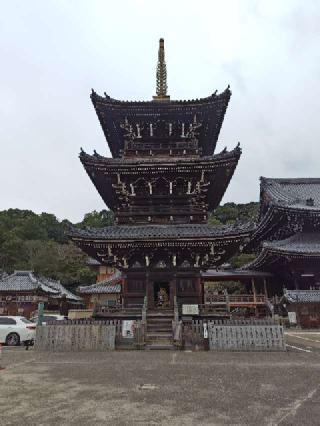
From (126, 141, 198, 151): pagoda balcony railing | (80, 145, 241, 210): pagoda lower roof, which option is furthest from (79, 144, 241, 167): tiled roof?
(126, 141, 198, 151): pagoda balcony railing

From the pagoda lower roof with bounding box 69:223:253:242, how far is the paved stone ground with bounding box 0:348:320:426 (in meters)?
5.80

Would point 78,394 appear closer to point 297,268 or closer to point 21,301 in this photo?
point 297,268

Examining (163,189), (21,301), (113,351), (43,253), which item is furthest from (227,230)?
(43,253)

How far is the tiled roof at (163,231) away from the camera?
646 inches

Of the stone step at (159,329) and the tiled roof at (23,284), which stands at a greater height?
the tiled roof at (23,284)

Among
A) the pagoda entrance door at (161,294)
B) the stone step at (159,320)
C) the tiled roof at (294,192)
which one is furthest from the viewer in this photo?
the tiled roof at (294,192)

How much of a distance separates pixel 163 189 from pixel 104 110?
577 centimetres

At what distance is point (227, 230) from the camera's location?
16578 millimetres

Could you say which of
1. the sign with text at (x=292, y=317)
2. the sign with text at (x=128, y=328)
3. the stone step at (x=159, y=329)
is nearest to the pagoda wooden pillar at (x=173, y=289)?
the stone step at (x=159, y=329)

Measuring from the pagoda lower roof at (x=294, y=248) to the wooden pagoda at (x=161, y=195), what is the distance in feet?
32.4

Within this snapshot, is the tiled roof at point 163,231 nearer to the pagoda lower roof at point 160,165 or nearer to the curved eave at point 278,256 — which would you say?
the pagoda lower roof at point 160,165

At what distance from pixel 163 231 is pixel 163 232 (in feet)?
0.83

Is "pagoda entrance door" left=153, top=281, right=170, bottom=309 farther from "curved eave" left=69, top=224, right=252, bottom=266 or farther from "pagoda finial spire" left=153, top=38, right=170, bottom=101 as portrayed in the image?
"pagoda finial spire" left=153, top=38, right=170, bottom=101

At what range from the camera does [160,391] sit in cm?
740
